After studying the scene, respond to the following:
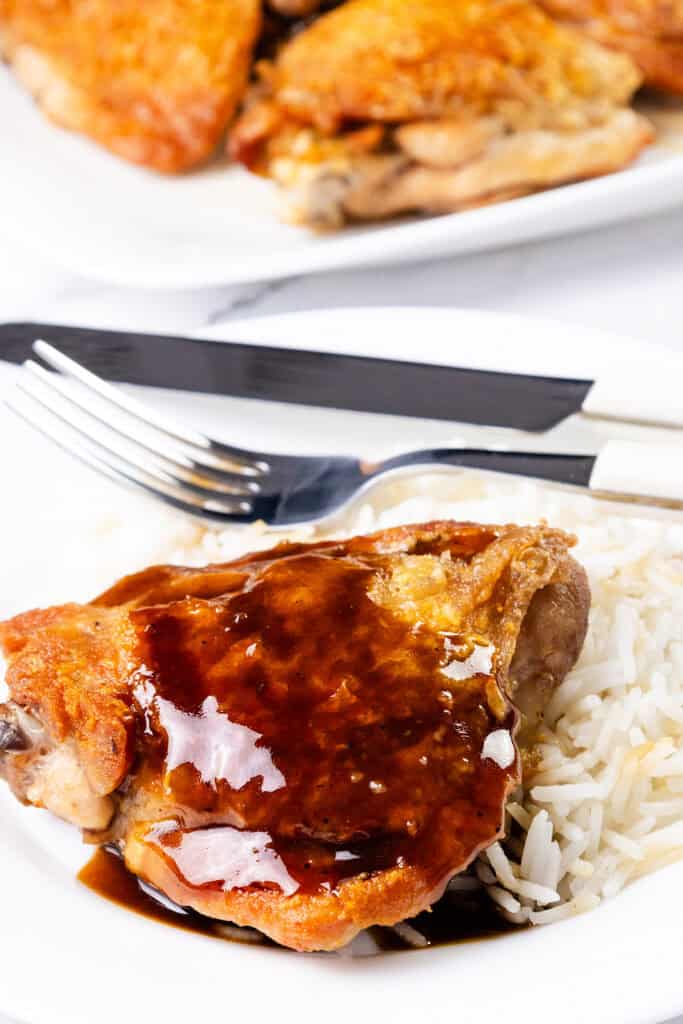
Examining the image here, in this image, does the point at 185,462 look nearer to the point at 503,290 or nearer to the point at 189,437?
the point at 189,437

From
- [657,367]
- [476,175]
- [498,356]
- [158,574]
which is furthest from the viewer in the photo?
[476,175]

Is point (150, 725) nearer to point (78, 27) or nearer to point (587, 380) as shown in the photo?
point (587, 380)

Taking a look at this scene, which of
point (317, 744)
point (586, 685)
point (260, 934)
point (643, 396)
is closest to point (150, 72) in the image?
point (643, 396)

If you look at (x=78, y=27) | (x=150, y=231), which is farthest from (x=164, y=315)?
(x=78, y=27)

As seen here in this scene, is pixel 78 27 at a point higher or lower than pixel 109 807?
higher

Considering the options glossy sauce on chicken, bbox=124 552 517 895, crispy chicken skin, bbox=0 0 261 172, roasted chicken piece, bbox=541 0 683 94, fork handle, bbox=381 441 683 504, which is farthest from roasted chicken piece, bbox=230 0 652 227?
glossy sauce on chicken, bbox=124 552 517 895

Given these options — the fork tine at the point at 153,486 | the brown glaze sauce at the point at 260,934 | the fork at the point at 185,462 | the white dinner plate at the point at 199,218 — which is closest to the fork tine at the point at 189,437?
the fork at the point at 185,462

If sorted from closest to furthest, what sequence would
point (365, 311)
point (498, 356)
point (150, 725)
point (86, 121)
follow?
point (150, 725) < point (498, 356) < point (365, 311) < point (86, 121)

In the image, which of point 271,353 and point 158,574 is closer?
point 158,574
